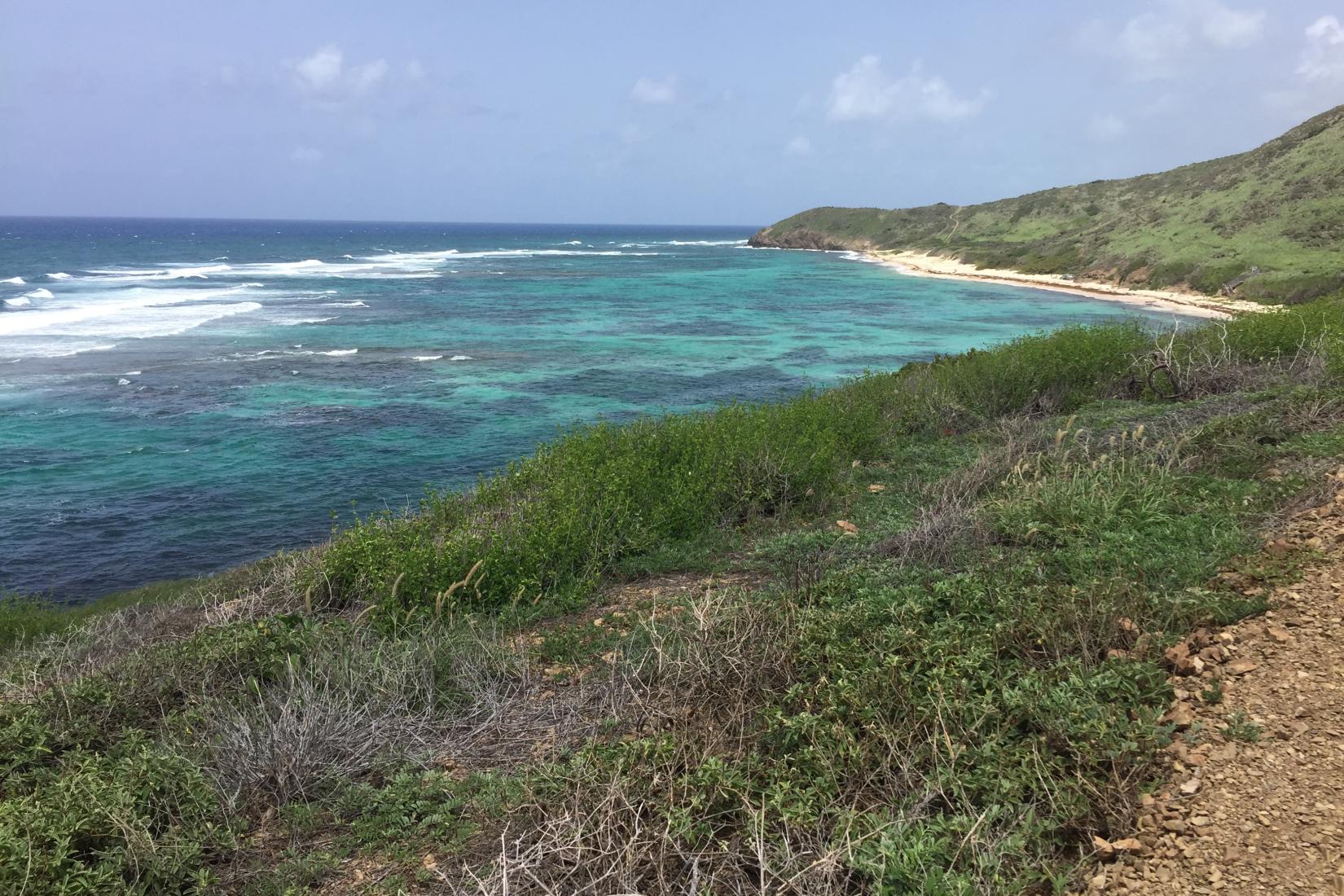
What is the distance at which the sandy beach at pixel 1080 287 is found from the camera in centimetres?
4247

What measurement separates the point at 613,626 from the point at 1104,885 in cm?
472

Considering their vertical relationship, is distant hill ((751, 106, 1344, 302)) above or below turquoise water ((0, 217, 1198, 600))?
above

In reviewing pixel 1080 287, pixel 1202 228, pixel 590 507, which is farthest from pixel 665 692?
pixel 1202 228

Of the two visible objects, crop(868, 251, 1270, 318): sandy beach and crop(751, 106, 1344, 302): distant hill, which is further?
crop(751, 106, 1344, 302): distant hill

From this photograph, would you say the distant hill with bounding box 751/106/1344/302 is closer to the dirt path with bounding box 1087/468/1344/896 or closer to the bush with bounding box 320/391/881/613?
the bush with bounding box 320/391/881/613

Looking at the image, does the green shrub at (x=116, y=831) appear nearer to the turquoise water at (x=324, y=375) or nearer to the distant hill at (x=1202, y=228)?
the turquoise water at (x=324, y=375)

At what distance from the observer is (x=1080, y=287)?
58.3 meters

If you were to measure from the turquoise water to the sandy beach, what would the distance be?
8.19ft

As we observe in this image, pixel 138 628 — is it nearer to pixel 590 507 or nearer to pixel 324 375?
pixel 590 507

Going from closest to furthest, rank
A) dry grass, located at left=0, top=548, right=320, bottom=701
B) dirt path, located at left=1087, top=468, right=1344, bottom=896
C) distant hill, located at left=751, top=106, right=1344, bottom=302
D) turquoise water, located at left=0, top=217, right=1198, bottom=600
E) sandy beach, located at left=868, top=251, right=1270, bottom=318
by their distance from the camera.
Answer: dirt path, located at left=1087, top=468, right=1344, bottom=896
dry grass, located at left=0, top=548, right=320, bottom=701
turquoise water, located at left=0, top=217, right=1198, bottom=600
sandy beach, located at left=868, top=251, right=1270, bottom=318
distant hill, located at left=751, top=106, right=1344, bottom=302

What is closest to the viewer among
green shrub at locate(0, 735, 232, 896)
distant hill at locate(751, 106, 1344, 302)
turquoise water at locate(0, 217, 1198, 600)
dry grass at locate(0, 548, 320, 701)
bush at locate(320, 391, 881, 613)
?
green shrub at locate(0, 735, 232, 896)

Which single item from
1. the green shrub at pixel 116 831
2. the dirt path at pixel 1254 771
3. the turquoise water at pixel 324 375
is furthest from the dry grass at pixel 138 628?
the dirt path at pixel 1254 771

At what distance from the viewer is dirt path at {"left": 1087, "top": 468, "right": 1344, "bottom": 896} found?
3680 millimetres

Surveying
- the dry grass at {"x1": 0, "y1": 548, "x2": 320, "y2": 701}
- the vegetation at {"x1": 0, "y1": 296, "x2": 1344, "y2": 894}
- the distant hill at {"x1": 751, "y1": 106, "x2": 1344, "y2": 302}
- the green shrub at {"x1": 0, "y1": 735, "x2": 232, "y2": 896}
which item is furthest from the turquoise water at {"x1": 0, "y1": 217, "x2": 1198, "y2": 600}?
the green shrub at {"x1": 0, "y1": 735, "x2": 232, "y2": 896}
